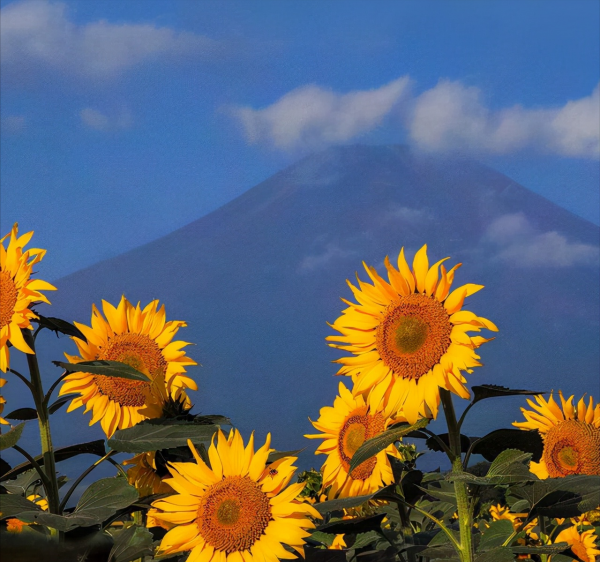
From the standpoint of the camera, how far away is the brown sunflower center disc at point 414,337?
2018 mm

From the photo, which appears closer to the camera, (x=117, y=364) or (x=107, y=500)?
(x=107, y=500)

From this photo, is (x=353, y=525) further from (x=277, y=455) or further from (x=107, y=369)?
(x=107, y=369)

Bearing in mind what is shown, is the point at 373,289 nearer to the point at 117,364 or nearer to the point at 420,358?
the point at 420,358

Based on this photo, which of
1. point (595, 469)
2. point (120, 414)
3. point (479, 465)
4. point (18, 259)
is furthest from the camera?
point (595, 469)

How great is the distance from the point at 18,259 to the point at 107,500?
2.13 feet

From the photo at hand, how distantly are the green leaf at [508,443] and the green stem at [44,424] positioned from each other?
1130mm

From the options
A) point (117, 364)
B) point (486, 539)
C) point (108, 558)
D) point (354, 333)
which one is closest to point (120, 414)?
point (117, 364)

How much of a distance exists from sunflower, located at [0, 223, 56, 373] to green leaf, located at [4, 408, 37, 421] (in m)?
0.30

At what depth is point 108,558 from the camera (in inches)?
70.1

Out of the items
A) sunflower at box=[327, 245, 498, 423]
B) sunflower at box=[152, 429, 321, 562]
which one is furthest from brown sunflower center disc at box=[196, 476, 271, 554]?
sunflower at box=[327, 245, 498, 423]

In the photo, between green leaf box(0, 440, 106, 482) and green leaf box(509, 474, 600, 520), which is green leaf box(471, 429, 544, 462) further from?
green leaf box(0, 440, 106, 482)

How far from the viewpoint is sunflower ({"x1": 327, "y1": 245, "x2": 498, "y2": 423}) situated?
6.48 feet

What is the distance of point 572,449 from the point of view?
2906 millimetres

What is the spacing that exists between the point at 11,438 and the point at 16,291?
420 millimetres
